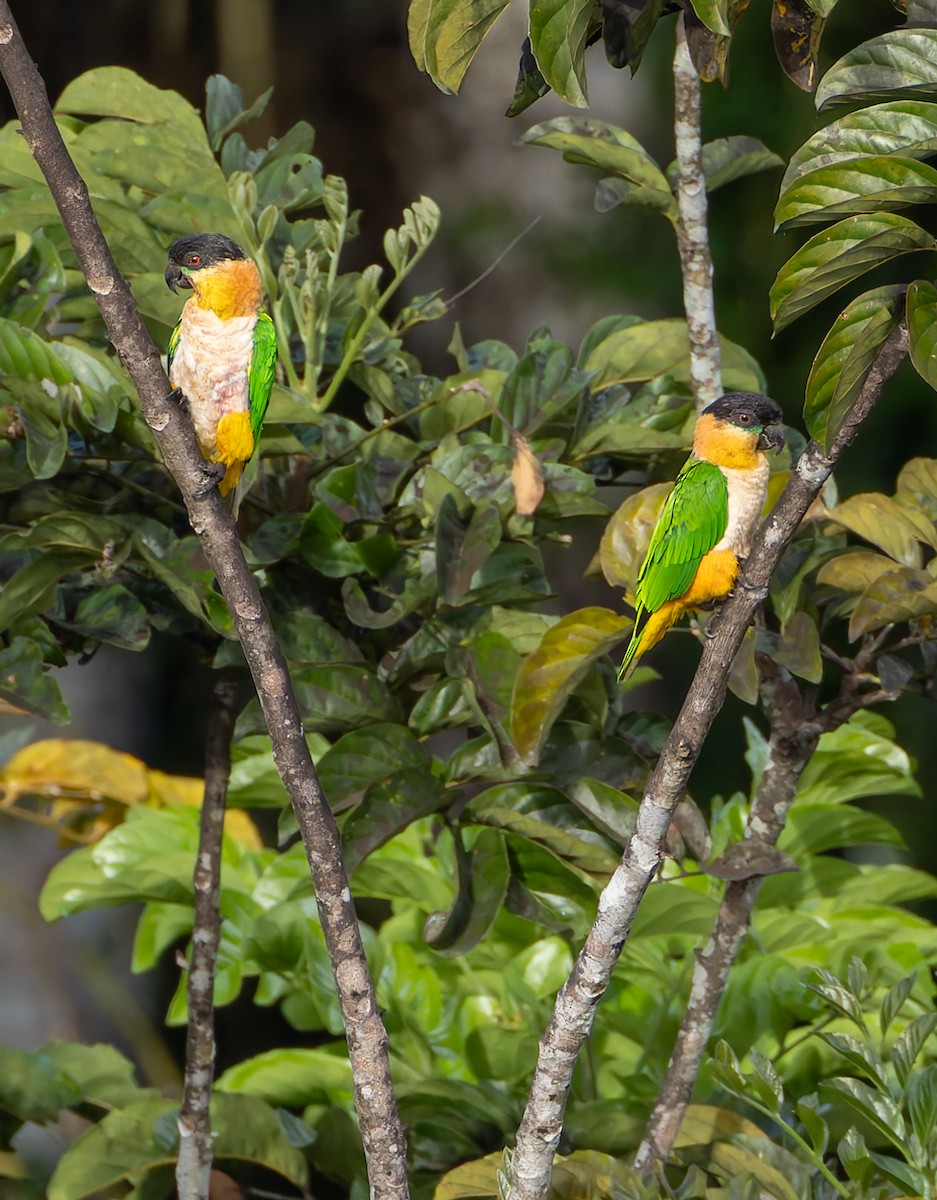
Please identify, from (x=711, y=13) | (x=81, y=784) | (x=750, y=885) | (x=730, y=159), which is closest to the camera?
(x=711, y=13)

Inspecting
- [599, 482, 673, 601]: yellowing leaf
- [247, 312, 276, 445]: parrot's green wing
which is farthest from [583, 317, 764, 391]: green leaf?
[247, 312, 276, 445]: parrot's green wing

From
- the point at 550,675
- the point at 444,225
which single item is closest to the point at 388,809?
the point at 550,675

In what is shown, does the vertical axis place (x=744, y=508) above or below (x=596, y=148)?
below

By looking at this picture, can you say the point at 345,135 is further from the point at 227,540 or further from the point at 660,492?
the point at 227,540

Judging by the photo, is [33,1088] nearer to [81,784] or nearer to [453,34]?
[81,784]

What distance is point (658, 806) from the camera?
0.72 metres

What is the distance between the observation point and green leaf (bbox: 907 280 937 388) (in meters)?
0.64

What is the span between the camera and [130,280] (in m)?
1.04

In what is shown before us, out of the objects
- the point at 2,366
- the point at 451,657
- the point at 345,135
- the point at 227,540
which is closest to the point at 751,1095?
the point at 451,657

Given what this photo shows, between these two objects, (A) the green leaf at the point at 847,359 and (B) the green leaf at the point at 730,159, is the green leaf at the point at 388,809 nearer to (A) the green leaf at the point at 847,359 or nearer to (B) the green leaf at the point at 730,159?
(A) the green leaf at the point at 847,359

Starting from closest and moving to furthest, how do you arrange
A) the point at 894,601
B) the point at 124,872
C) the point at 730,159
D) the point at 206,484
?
the point at 206,484 < the point at 894,601 < the point at 730,159 < the point at 124,872

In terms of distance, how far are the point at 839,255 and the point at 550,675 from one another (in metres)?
0.35

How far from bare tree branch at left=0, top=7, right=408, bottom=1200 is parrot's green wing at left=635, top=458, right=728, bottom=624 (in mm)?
343

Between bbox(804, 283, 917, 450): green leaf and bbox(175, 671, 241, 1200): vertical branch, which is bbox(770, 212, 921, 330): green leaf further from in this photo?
bbox(175, 671, 241, 1200): vertical branch
